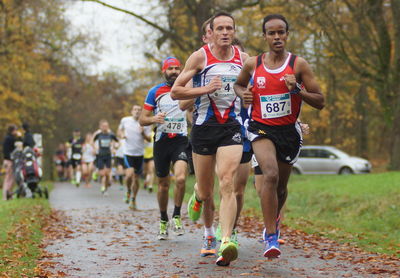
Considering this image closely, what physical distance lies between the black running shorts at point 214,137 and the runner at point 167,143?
2313 mm

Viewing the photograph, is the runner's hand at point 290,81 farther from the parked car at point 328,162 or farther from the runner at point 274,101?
the parked car at point 328,162

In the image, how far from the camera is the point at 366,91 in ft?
128

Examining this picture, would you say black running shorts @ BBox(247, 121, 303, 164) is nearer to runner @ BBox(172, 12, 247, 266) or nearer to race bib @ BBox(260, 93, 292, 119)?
race bib @ BBox(260, 93, 292, 119)

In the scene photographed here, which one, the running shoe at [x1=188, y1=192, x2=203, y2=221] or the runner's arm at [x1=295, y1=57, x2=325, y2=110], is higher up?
the runner's arm at [x1=295, y1=57, x2=325, y2=110]

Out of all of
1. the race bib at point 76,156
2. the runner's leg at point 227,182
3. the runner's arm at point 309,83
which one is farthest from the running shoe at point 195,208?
the race bib at point 76,156

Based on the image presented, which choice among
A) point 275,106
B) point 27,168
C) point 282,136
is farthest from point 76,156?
point 275,106

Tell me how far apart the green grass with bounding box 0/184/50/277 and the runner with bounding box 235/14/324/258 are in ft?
7.54

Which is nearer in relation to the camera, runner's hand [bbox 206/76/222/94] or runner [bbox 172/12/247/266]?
runner's hand [bbox 206/76/222/94]

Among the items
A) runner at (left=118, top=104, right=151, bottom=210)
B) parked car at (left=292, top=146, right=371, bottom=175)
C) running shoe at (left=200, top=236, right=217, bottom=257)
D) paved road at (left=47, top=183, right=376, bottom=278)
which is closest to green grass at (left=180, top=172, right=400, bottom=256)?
paved road at (left=47, top=183, right=376, bottom=278)

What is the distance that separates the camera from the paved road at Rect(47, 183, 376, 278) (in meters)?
6.81

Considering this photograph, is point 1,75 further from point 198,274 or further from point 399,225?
point 198,274

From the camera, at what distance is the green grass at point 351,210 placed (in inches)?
408

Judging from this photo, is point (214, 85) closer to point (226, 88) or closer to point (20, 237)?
point (226, 88)

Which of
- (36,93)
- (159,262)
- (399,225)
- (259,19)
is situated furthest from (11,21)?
(159,262)
